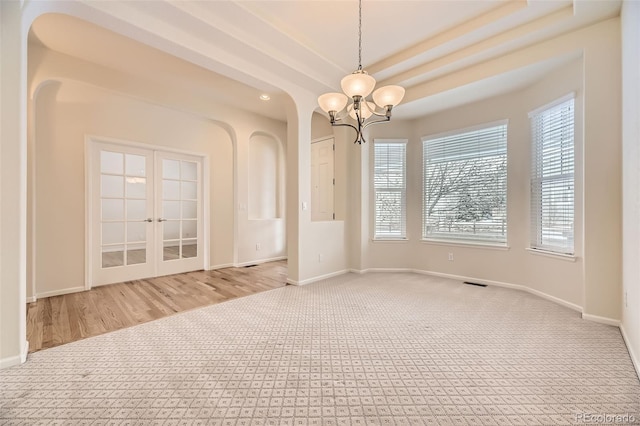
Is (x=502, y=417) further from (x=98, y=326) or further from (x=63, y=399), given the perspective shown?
(x=98, y=326)

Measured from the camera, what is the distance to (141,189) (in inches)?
173

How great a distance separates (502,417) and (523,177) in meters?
3.35

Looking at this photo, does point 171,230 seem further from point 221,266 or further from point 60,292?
point 60,292

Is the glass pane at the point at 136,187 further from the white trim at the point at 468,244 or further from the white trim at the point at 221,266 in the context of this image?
the white trim at the point at 468,244

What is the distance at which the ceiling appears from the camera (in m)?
2.57

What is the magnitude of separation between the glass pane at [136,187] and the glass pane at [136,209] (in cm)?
10

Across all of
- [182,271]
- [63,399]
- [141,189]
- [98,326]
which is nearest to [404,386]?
[63,399]

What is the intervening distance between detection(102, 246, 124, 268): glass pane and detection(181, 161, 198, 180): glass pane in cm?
154

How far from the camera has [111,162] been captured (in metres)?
4.10

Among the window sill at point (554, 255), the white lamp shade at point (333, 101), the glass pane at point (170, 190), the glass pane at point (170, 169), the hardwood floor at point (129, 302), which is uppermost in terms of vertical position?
the white lamp shade at point (333, 101)

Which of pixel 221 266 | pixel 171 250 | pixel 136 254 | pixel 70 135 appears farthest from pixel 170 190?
pixel 221 266

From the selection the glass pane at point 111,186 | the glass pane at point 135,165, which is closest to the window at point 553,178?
the glass pane at point 135,165

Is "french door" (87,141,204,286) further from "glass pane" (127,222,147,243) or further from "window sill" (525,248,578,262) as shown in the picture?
"window sill" (525,248,578,262)

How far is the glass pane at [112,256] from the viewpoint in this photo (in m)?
4.04
